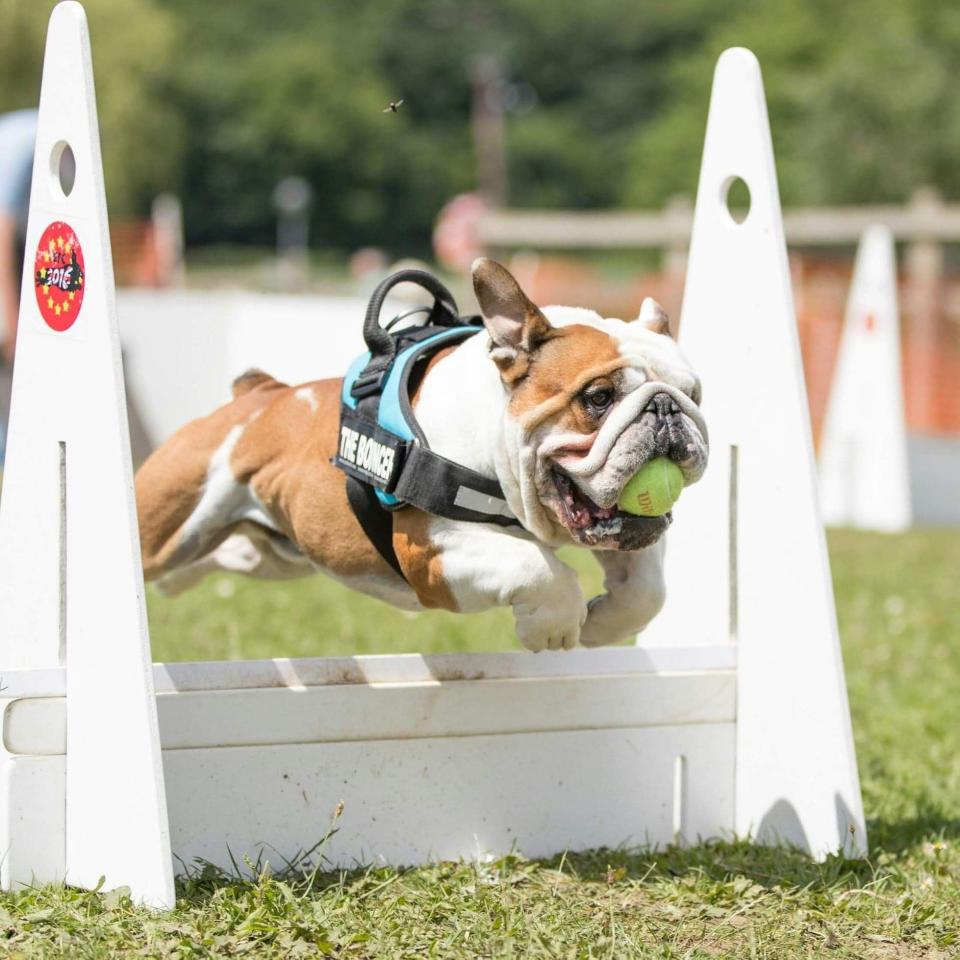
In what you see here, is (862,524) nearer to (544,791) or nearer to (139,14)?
(544,791)

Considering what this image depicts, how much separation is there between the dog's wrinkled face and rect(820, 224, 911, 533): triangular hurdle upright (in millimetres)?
7734

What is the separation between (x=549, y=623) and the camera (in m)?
3.27

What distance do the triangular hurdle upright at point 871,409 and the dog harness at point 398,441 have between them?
7366mm

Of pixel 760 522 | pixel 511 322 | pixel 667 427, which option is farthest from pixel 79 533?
pixel 760 522

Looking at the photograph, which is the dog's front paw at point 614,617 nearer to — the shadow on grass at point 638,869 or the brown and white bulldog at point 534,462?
the brown and white bulldog at point 534,462

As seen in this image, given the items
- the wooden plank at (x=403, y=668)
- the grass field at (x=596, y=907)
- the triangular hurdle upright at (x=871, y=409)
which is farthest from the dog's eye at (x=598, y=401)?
the triangular hurdle upright at (x=871, y=409)

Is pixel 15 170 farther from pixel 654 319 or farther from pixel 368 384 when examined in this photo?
pixel 654 319

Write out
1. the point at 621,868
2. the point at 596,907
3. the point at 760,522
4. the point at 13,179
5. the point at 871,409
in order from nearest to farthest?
the point at 596,907 → the point at 621,868 → the point at 760,522 → the point at 871,409 → the point at 13,179

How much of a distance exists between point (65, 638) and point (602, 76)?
7361cm

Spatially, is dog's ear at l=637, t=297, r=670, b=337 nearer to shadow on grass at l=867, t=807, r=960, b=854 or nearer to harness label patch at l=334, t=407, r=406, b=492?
harness label patch at l=334, t=407, r=406, b=492

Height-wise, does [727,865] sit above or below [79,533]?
below

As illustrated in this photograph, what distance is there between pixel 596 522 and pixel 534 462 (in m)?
0.18

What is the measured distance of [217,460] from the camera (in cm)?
393

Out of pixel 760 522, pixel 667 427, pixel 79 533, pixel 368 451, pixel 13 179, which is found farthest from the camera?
pixel 13 179
